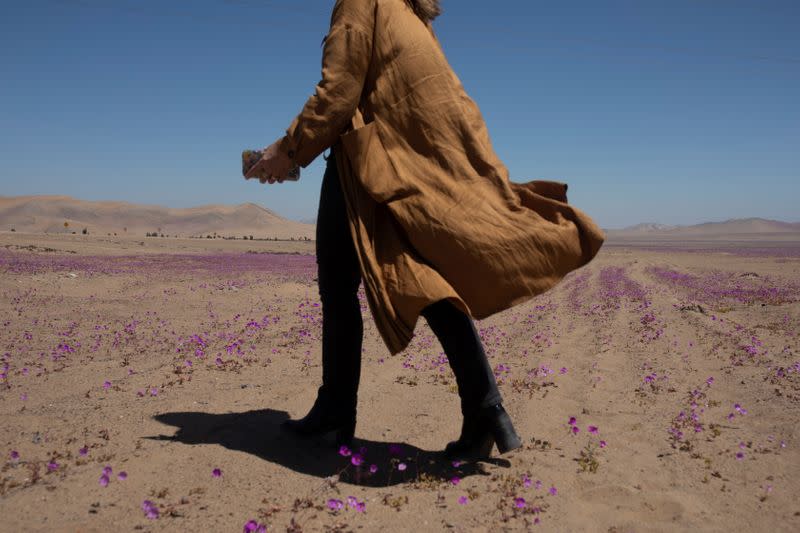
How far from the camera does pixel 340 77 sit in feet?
7.93

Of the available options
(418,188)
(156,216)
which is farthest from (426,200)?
(156,216)

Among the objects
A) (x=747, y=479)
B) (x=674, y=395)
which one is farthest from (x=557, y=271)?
(x=674, y=395)

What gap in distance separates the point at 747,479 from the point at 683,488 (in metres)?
0.36

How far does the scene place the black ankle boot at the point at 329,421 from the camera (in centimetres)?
288

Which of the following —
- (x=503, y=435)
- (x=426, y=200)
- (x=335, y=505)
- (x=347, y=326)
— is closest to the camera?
(x=335, y=505)

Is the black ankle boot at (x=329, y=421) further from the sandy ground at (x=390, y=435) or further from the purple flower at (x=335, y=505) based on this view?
the purple flower at (x=335, y=505)

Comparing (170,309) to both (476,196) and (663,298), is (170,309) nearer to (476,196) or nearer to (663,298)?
(476,196)

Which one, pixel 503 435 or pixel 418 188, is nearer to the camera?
pixel 418 188

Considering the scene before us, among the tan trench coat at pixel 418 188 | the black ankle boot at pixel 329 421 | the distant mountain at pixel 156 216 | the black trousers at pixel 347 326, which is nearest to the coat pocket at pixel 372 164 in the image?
the tan trench coat at pixel 418 188

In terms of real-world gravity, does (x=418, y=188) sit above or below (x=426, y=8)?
below

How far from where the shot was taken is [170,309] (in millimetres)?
8547

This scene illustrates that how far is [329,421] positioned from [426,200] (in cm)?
124

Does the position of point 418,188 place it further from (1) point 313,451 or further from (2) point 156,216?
(2) point 156,216

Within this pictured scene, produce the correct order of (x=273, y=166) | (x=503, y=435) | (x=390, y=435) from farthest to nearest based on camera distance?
(x=390, y=435) → (x=273, y=166) → (x=503, y=435)
